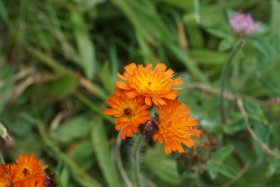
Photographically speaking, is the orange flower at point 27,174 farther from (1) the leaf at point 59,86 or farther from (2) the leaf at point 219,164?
(1) the leaf at point 59,86

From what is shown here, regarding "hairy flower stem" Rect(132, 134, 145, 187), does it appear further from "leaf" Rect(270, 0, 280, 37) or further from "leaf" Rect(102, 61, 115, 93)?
"leaf" Rect(270, 0, 280, 37)

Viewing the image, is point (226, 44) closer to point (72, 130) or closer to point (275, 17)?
point (275, 17)

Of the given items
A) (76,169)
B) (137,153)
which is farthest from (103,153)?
(137,153)

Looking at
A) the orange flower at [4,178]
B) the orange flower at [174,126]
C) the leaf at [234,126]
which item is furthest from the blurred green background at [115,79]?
the orange flower at [4,178]

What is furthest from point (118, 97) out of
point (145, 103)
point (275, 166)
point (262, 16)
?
point (262, 16)

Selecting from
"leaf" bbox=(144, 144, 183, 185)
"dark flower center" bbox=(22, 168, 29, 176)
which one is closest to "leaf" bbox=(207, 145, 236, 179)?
"leaf" bbox=(144, 144, 183, 185)

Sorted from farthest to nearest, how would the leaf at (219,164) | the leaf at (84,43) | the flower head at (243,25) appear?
the leaf at (84,43)
the flower head at (243,25)
the leaf at (219,164)

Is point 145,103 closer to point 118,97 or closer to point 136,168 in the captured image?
point 118,97
